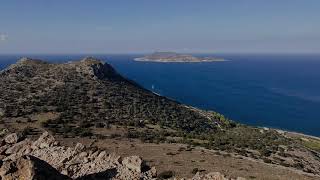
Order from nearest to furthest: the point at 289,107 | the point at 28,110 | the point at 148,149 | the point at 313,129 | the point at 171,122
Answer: the point at 148,149 < the point at 28,110 < the point at 171,122 < the point at 313,129 < the point at 289,107

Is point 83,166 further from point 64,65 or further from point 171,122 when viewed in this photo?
point 64,65

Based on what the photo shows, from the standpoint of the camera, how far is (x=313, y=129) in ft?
456

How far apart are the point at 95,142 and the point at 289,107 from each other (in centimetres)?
14814

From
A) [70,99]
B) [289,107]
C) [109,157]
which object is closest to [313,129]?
[289,107]

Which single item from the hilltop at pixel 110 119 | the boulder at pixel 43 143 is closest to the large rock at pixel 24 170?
the boulder at pixel 43 143

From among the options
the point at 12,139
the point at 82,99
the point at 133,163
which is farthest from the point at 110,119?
the point at 133,163

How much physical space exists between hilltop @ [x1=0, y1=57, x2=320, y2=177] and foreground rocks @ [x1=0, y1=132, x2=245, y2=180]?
1084cm

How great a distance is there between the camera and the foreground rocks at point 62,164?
672 inches

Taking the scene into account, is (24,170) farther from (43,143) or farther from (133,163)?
(43,143)

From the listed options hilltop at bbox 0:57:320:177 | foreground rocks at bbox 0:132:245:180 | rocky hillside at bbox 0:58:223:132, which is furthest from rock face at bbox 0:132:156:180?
rocky hillside at bbox 0:58:223:132

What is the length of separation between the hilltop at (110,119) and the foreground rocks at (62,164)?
35.6 feet

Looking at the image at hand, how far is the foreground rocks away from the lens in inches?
672

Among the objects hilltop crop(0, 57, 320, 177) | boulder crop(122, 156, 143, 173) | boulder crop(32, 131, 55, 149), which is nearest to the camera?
boulder crop(122, 156, 143, 173)

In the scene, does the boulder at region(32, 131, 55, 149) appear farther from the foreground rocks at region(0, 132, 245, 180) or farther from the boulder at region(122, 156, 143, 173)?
the boulder at region(122, 156, 143, 173)
